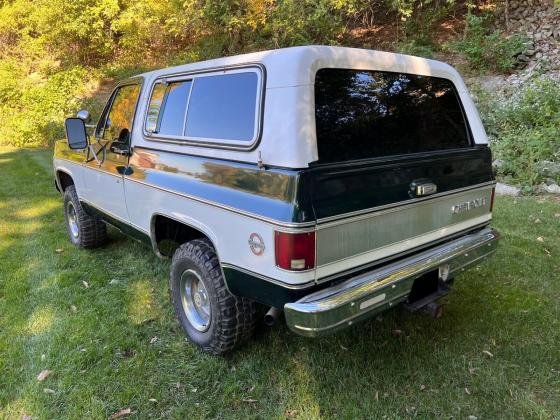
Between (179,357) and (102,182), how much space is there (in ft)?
6.43

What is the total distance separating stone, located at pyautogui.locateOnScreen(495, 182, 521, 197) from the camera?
6931mm

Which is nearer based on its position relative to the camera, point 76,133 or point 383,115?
point 383,115

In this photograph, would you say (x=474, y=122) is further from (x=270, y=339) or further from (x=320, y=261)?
(x=270, y=339)

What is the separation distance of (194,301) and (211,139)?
4.03 ft

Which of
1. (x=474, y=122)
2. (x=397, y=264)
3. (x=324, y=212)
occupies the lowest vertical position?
(x=397, y=264)

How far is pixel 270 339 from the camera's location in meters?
3.49

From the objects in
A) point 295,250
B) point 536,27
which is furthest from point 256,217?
point 536,27

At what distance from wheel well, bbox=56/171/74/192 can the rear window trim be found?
7.52 ft

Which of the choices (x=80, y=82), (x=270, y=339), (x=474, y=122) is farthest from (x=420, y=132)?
(x=80, y=82)

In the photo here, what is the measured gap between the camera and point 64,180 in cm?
574

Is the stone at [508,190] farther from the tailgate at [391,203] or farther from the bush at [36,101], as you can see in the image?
the bush at [36,101]

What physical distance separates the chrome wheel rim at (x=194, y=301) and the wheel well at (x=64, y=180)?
113 inches

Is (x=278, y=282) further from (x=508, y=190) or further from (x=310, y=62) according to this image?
(x=508, y=190)

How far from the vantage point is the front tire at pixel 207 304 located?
3.06 meters
